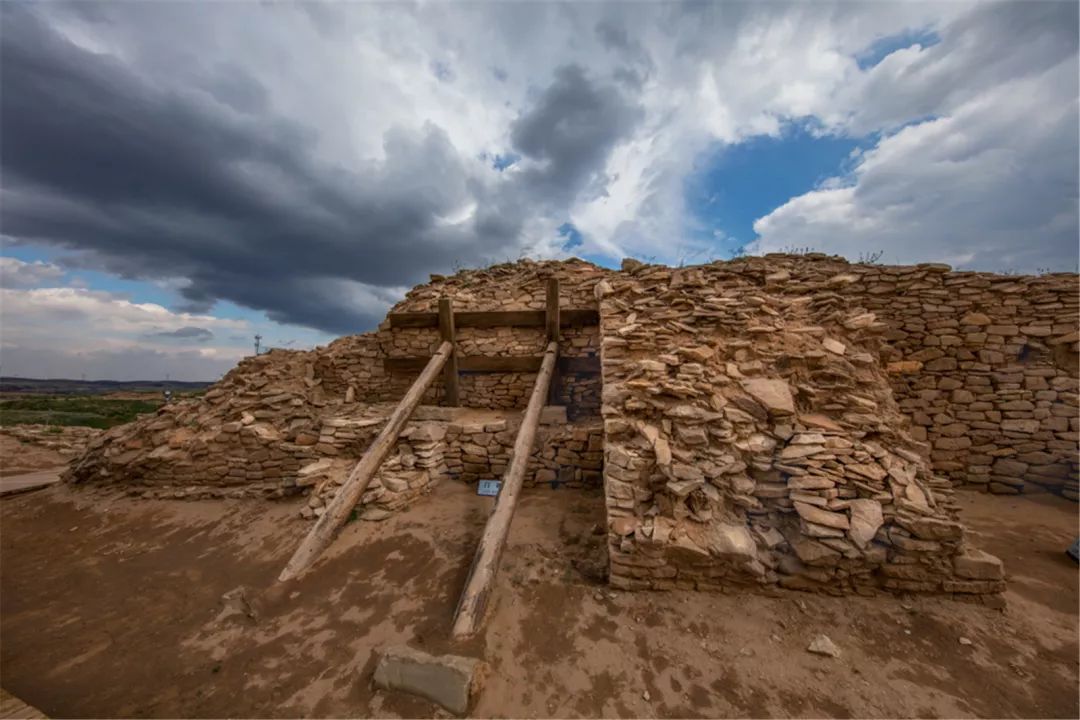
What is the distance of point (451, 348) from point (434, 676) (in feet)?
17.6

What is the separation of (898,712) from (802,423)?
229 cm

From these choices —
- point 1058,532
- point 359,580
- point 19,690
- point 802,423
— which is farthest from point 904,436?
point 19,690

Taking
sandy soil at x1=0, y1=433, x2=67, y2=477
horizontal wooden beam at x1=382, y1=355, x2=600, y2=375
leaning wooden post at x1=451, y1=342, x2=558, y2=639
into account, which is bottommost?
sandy soil at x1=0, y1=433, x2=67, y2=477

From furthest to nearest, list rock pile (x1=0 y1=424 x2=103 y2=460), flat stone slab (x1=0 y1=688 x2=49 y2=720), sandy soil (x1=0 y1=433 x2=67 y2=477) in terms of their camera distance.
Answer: rock pile (x1=0 y1=424 x2=103 y2=460) < sandy soil (x1=0 y1=433 x2=67 y2=477) < flat stone slab (x1=0 y1=688 x2=49 y2=720)

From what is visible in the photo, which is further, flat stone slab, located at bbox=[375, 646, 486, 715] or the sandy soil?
the sandy soil

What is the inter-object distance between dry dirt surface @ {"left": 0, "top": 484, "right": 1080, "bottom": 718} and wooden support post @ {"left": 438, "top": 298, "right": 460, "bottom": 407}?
10.0ft

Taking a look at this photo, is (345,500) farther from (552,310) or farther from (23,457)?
(23,457)

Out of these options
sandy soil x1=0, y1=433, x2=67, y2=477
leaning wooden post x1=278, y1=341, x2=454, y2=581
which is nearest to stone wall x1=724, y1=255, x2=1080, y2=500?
leaning wooden post x1=278, y1=341, x2=454, y2=581

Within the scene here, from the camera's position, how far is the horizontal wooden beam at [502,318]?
7012mm

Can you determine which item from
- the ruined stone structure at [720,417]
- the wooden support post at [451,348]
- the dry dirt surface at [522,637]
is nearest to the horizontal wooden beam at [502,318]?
the ruined stone structure at [720,417]

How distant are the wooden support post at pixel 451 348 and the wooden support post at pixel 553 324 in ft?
Answer: 6.45

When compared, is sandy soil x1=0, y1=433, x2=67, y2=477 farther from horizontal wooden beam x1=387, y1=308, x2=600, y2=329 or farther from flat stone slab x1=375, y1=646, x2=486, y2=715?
flat stone slab x1=375, y1=646, x2=486, y2=715

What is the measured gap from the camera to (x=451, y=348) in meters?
7.06

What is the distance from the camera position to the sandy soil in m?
9.56
